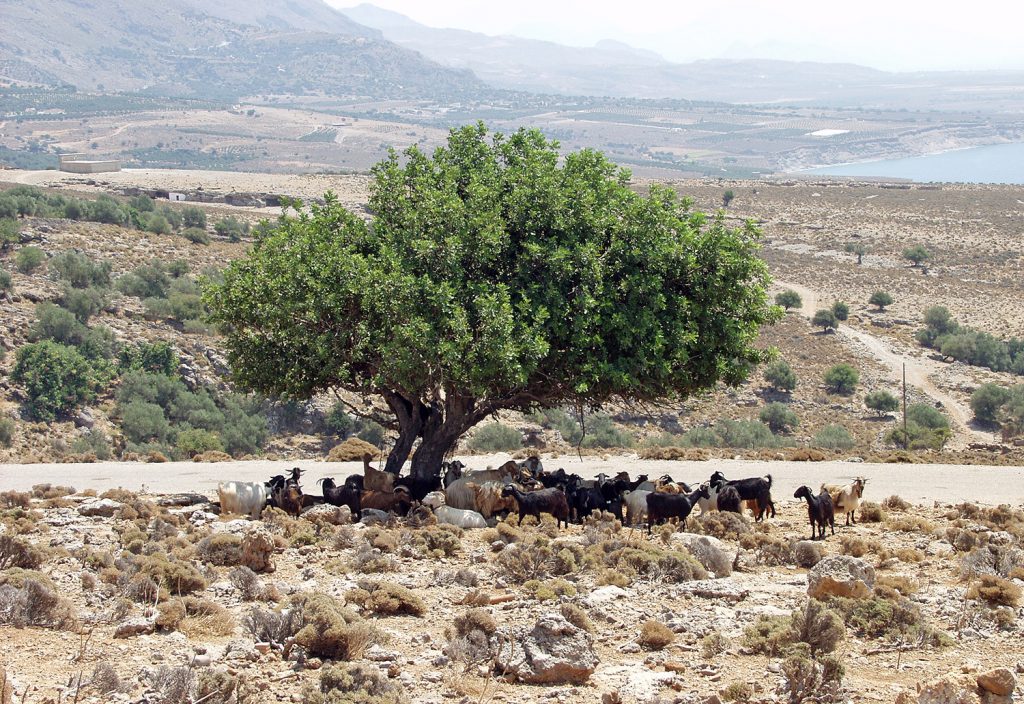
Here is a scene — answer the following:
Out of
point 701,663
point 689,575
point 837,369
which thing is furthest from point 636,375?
point 837,369

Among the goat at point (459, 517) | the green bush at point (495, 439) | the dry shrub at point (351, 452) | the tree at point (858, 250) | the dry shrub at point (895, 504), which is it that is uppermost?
the goat at point (459, 517)

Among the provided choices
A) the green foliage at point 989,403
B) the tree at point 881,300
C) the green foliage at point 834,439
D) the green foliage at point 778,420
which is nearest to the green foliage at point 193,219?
the green foliage at point 778,420

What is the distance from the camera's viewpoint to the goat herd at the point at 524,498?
1661 centimetres

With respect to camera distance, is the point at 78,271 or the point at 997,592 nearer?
the point at 997,592

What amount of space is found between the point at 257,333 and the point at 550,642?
10.5m

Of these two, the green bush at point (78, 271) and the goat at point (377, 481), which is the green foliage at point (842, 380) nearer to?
the green bush at point (78, 271)

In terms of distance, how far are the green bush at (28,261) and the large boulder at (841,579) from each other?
126 feet

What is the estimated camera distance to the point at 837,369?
159 feet

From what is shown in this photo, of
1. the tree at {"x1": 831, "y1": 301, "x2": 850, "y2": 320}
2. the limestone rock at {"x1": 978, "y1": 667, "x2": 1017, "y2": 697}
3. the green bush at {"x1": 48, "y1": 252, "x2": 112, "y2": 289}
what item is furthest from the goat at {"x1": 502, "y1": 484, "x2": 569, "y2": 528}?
the tree at {"x1": 831, "y1": 301, "x2": 850, "y2": 320}

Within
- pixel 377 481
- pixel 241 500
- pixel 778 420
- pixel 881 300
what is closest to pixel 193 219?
pixel 778 420

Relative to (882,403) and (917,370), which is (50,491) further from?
(917,370)

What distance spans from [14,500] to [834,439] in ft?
87.5

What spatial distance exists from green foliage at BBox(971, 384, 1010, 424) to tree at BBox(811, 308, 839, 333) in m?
14.4

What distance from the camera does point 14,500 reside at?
56.8 feet
